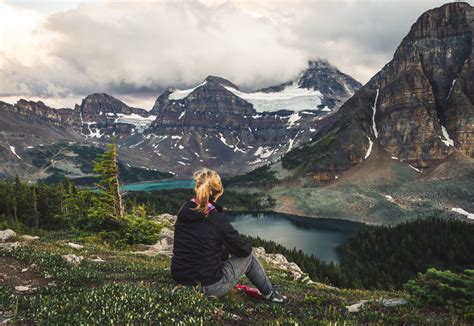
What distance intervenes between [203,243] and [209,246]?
195 millimetres

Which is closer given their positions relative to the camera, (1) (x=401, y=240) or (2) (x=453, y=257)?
(2) (x=453, y=257)

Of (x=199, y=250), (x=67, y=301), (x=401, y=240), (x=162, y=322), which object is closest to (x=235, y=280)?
(x=199, y=250)

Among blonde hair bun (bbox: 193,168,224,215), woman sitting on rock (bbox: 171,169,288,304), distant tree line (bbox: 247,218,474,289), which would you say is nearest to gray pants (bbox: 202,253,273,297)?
woman sitting on rock (bbox: 171,169,288,304)

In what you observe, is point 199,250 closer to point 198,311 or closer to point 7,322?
point 198,311

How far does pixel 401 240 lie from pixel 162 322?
13906cm

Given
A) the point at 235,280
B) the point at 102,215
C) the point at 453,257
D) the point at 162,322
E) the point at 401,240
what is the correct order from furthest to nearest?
the point at 401,240 < the point at 453,257 < the point at 102,215 < the point at 235,280 < the point at 162,322

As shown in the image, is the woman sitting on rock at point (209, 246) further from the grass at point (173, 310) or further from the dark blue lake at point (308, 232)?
the dark blue lake at point (308, 232)

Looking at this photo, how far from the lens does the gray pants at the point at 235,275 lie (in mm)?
9992

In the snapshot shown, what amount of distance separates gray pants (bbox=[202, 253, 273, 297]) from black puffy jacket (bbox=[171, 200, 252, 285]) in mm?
180

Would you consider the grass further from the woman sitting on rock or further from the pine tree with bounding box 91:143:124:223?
the pine tree with bounding box 91:143:124:223

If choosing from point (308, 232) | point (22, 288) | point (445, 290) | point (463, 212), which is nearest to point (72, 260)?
point (22, 288)

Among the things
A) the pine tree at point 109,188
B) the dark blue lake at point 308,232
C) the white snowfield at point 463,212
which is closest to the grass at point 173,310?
the pine tree at point 109,188

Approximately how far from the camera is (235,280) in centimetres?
1012

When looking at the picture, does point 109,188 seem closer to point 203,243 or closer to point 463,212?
point 203,243
